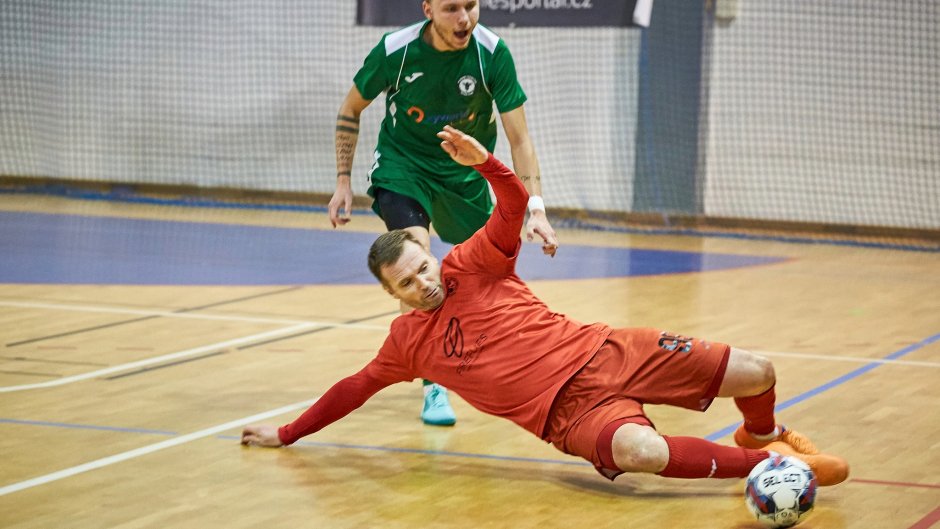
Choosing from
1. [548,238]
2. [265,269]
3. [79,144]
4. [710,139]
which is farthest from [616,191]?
[548,238]

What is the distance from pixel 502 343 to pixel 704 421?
4.54ft

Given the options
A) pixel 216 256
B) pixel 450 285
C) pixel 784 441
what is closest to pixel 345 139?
pixel 450 285

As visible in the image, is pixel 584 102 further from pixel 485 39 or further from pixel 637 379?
pixel 637 379

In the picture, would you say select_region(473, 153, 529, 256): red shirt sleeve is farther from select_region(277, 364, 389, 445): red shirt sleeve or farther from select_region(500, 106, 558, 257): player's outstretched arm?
select_region(277, 364, 389, 445): red shirt sleeve

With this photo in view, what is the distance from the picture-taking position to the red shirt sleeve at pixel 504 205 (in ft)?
14.8

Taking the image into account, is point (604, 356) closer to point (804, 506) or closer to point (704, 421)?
point (804, 506)

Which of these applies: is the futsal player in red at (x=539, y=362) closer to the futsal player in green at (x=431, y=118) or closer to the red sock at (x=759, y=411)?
the red sock at (x=759, y=411)

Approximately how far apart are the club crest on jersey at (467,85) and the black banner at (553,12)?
25.5 feet

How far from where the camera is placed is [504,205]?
4.52m

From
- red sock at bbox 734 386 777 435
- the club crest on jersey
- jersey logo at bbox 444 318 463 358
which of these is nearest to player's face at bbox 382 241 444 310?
jersey logo at bbox 444 318 463 358

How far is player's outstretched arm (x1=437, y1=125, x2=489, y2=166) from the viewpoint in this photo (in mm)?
4367

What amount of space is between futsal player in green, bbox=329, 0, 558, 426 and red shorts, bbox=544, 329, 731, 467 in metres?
1.05

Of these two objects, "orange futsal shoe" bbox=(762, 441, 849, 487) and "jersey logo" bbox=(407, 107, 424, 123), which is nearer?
"orange futsal shoe" bbox=(762, 441, 849, 487)

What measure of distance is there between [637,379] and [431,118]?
1701 mm
